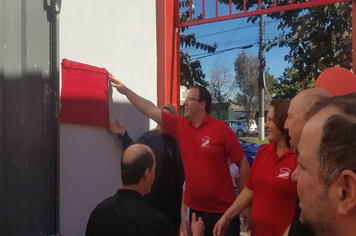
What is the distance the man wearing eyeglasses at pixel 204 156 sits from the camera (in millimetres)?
2727

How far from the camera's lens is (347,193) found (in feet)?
2.48

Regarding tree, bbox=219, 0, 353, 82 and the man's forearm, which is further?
tree, bbox=219, 0, 353, 82

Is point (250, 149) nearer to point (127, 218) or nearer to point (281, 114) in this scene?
point (281, 114)

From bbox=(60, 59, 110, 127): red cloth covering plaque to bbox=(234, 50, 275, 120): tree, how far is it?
18728 mm

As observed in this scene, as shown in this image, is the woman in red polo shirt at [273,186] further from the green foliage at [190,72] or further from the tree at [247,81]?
the tree at [247,81]

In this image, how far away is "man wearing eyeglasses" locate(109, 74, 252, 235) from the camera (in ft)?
8.95

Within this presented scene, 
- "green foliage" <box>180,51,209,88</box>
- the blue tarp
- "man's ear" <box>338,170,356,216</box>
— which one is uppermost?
"green foliage" <box>180,51,209,88</box>

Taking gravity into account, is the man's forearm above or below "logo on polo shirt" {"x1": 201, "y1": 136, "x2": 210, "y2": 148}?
below

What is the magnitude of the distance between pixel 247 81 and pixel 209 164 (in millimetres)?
19293

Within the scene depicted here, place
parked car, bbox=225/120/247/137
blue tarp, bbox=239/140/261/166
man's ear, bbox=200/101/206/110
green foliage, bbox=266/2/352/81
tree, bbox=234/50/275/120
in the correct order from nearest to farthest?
man's ear, bbox=200/101/206/110 → green foliage, bbox=266/2/352/81 → blue tarp, bbox=239/140/261/166 → tree, bbox=234/50/275/120 → parked car, bbox=225/120/247/137

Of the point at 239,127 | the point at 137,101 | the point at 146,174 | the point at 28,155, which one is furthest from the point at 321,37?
the point at 239,127

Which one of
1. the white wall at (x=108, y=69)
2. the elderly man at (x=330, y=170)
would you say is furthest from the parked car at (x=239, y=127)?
the elderly man at (x=330, y=170)

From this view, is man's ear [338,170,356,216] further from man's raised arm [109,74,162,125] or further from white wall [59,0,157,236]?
man's raised arm [109,74,162,125]

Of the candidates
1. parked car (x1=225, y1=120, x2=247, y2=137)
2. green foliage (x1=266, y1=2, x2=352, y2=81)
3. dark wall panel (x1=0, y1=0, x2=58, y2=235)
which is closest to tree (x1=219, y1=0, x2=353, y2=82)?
green foliage (x1=266, y1=2, x2=352, y2=81)
